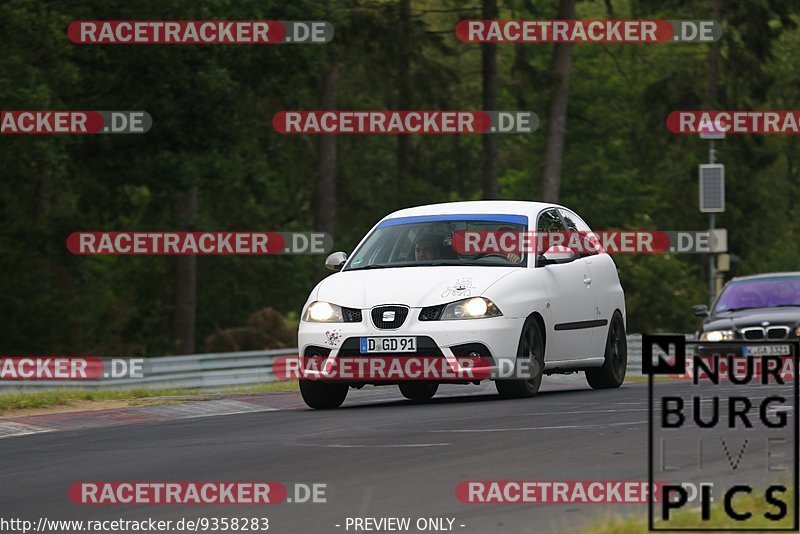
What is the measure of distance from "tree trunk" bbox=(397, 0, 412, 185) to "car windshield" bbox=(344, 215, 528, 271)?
1212 inches

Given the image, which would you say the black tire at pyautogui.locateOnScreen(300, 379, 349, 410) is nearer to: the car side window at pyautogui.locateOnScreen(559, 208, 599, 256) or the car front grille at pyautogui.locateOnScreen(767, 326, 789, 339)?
the car side window at pyautogui.locateOnScreen(559, 208, 599, 256)

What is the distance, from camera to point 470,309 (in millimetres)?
14305

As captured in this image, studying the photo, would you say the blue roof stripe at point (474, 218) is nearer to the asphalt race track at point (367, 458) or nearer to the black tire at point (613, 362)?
the asphalt race track at point (367, 458)

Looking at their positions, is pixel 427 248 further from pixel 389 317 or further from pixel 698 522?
pixel 698 522

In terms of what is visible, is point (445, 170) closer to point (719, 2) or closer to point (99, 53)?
point (719, 2)

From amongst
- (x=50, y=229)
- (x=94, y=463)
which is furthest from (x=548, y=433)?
(x=50, y=229)

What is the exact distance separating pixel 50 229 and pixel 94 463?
120 ft

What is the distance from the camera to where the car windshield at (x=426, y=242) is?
15227mm

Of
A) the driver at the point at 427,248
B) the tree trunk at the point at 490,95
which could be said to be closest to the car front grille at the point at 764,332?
the driver at the point at 427,248

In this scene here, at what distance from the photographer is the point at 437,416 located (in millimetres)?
13844

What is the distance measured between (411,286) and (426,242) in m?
1.16

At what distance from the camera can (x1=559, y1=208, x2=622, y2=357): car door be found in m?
16.5

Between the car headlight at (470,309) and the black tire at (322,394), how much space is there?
1.35m

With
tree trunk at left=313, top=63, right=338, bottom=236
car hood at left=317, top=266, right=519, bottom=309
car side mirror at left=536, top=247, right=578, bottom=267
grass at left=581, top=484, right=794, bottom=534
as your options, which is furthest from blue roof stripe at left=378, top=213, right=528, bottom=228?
tree trunk at left=313, top=63, right=338, bottom=236
